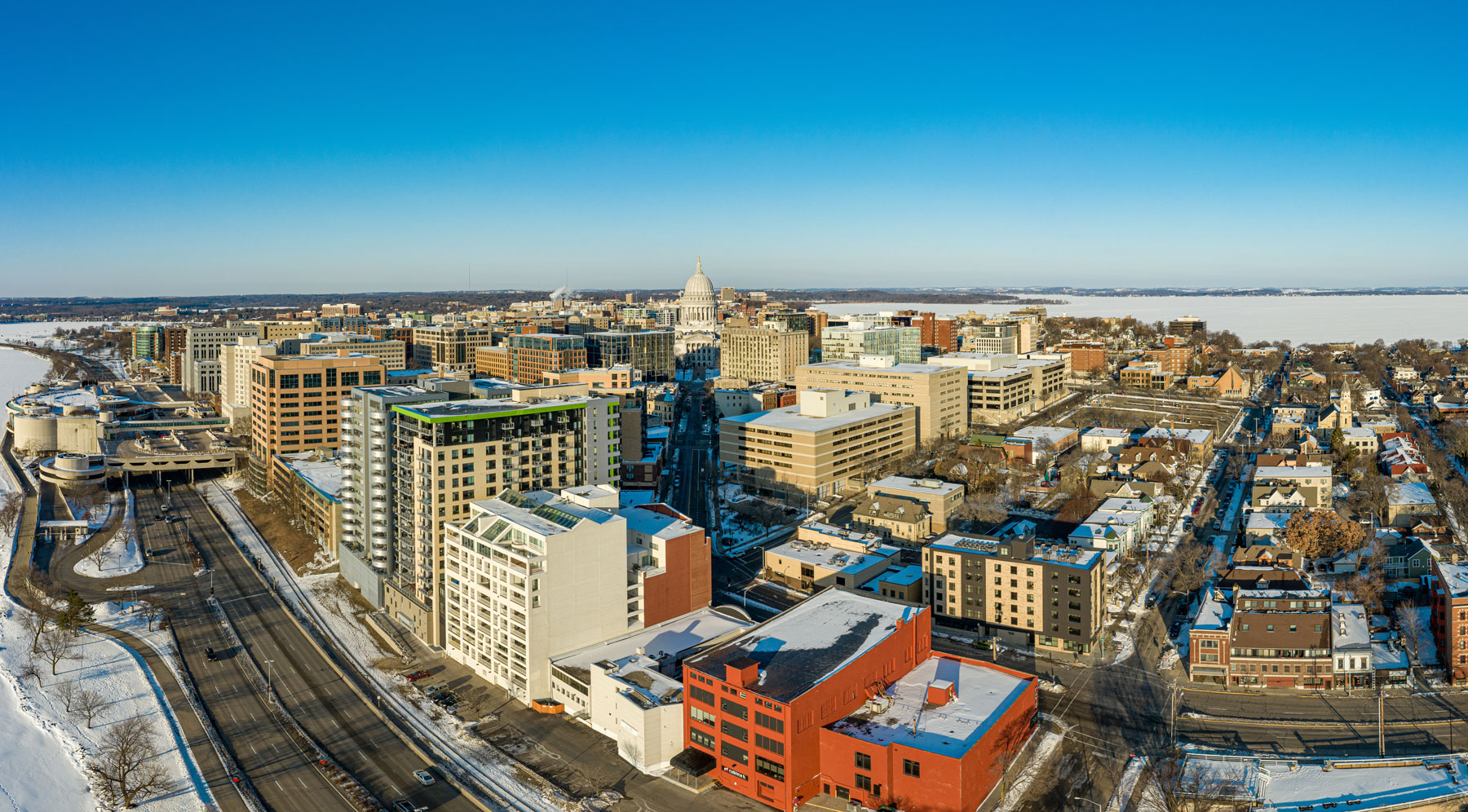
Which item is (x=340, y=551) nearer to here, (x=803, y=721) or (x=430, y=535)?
(x=430, y=535)

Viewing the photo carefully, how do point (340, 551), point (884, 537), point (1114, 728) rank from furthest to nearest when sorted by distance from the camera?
point (884, 537) → point (340, 551) → point (1114, 728)

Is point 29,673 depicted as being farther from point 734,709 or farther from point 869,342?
point 869,342

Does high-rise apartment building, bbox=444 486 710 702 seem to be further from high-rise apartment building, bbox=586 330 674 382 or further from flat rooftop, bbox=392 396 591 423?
high-rise apartment building, bbox=586 330 674 382

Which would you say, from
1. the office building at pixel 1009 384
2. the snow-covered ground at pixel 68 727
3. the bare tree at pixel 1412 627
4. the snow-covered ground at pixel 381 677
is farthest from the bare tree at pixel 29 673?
the office building at pixel 1009 384

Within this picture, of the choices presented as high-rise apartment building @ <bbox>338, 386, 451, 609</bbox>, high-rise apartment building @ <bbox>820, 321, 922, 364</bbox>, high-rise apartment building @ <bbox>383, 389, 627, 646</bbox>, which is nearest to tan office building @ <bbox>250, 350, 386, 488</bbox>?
high-rise apartment building @ <bbox>338, 386, 451, 609</bbox>

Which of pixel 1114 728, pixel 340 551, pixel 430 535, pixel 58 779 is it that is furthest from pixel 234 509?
pixel 1114 728

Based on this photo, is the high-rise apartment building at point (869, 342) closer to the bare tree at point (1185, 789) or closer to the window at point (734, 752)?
the bare tree at point (1185, 789)

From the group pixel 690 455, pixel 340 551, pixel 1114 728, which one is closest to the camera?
pixel 1114 728
